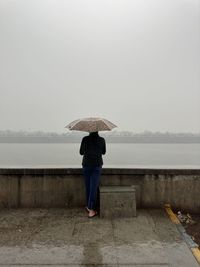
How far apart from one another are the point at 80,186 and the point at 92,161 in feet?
3.26

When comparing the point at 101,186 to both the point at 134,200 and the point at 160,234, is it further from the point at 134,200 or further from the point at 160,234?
the point at 160,234

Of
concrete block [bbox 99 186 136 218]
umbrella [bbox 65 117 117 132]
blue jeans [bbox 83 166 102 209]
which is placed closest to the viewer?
umbrella [bbox 65 117 117 132]

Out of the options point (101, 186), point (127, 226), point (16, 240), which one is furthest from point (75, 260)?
point (101, 186)

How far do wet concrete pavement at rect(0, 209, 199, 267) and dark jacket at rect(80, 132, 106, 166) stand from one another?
103 centimetres

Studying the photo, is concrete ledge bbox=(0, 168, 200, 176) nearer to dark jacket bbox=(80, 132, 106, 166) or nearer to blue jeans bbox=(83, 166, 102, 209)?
blue jeans bbox=(83, 166, 102, 209)

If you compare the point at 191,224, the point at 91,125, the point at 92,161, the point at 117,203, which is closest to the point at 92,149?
the point at 92,161

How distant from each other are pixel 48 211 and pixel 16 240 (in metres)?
1.77

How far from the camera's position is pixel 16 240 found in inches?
244

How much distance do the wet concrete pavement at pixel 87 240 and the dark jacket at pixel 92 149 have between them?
1.03 meters

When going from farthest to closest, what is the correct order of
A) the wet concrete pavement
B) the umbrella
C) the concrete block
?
the concrete block → the umbrella → the wet concrete pavement

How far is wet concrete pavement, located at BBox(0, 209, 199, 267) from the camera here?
5.41m

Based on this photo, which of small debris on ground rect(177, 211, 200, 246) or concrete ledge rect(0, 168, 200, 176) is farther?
concrete ledge rect(0, 168, 200, 176)

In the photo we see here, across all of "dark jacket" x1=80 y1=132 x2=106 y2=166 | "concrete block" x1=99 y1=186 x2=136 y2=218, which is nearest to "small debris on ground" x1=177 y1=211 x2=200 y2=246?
"concrete block" x1=99 y1=186 x2=136 y2=218

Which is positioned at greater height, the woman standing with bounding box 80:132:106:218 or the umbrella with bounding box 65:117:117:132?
the umbrella with bounding box 65:117:117:132
